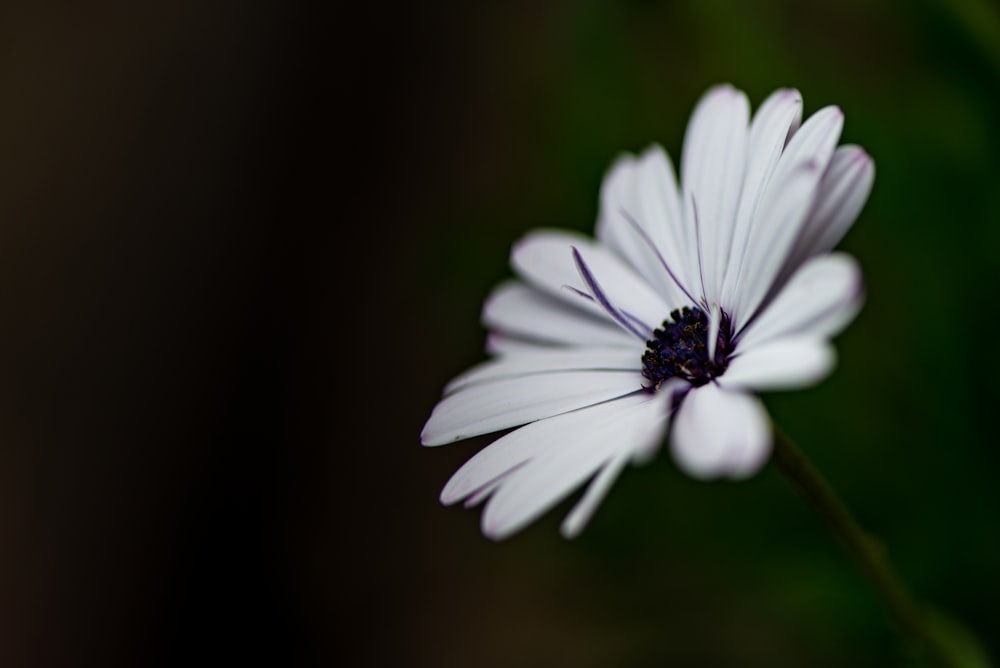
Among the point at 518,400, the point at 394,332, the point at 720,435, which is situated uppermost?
the point at 394,332

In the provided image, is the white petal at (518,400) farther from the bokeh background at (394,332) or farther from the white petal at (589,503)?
the bokeh background at (394,332)

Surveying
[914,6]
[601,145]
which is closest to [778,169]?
[914,6]

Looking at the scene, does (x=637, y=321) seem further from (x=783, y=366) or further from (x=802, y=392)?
(x=802, y=392)

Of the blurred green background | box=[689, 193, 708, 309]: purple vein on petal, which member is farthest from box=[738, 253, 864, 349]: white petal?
the blurred green background

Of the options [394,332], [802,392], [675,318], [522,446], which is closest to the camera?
[522,446]

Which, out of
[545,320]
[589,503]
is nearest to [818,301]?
[589,503]
